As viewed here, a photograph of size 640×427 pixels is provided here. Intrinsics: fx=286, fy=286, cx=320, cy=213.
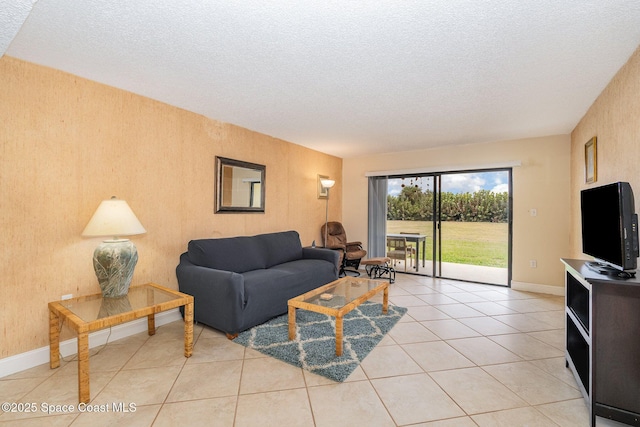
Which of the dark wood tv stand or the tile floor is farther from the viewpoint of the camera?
the tile floor

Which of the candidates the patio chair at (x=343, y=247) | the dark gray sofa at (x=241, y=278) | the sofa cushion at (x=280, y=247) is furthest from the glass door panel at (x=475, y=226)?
the sofa cushion at (x=280, y=247)

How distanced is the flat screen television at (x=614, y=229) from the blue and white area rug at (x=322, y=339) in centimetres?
173

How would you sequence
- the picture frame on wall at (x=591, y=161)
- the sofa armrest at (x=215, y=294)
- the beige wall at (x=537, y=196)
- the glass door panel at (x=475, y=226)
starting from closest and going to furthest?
the sofa armrest at (x=215, y=294)
the picture frame on wall at (x=591, y=161)
the beige wall at (x=537, y=196)
the glass door panel at (x=475, y=226)

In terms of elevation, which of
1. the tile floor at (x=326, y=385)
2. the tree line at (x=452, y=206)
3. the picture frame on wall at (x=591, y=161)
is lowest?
the tile floor at (x=326, y=385)

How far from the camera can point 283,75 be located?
2387mm

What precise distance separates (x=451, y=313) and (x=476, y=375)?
1.31 meters

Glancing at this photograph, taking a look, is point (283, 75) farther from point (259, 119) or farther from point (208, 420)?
point (208, 420)

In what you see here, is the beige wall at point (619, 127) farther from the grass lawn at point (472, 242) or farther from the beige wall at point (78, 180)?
the beige wall at point (78, 180)

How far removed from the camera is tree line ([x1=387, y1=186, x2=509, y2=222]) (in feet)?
15.1

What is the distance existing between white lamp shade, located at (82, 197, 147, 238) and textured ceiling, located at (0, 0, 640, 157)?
1.11 meters

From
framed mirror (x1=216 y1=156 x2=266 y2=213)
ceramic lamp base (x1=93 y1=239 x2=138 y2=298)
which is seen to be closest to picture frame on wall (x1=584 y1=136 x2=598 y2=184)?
framed mirror (x1=216 y1=156 x2=266 y2=213)

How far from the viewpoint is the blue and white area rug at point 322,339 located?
2.19 meters

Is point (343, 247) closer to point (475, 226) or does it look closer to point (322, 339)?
point (475, 226)

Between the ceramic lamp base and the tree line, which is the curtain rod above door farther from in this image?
the ceramic lamp base
